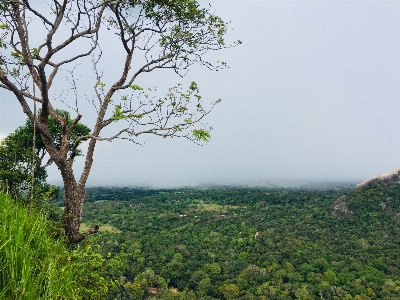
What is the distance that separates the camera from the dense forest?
33750 millimetres

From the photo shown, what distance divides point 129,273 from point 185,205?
153 feet

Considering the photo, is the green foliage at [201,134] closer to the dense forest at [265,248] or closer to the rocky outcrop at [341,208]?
the dense forest at [265,248]

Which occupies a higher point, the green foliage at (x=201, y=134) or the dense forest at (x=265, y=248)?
the green foliage at (x=201, y=134)

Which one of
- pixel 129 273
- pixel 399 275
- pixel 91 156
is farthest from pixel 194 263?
pixel 91 156

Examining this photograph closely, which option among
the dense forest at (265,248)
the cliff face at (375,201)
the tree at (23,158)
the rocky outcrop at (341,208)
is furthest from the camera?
the rocky outcrop at (341,208)

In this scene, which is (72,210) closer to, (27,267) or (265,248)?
(27,267)

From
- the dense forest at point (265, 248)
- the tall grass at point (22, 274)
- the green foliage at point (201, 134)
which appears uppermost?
the green foliage at point (201, 134)

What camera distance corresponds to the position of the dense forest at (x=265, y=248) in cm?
3375

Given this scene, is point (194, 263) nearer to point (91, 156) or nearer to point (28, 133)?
point (28, 133)

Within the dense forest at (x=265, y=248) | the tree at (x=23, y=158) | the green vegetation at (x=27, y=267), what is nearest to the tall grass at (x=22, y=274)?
the green vegetation at (x=27, y=267)

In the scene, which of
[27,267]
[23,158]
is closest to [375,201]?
[23,158]

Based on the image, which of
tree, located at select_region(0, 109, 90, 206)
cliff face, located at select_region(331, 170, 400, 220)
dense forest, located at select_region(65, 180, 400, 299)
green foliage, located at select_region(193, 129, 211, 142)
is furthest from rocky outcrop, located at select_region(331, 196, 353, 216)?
green foliage, located at select_region(193, 129, 211, 142)

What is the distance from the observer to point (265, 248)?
154ft

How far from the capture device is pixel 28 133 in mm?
9750
